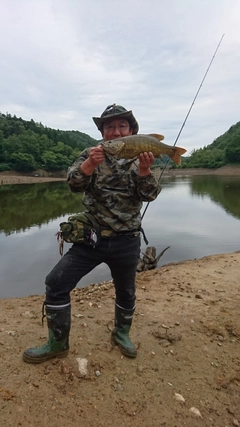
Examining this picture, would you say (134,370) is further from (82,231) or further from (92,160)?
(92,160)

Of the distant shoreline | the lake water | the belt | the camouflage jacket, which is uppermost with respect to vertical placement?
the camouflage jacket

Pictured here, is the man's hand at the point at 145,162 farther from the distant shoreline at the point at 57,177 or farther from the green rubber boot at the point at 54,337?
the distant shoreline at the point at 57,177

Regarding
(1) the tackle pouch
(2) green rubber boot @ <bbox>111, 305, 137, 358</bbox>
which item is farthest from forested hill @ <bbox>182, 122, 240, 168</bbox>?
(1) the tackle pouch

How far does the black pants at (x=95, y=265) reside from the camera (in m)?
3.24

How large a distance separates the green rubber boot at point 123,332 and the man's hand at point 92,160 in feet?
5.98

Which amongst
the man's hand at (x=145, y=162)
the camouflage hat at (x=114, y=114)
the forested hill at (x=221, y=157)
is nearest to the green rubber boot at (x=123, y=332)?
the man's hand at (x=145, y=162)

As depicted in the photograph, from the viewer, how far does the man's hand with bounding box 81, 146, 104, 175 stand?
2966 mm

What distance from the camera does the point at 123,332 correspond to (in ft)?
12.7

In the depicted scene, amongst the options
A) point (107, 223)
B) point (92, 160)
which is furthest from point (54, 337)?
point (92, 160)

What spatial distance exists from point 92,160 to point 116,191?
552mm

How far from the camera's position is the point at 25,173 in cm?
8675

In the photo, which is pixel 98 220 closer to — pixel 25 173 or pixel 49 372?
pixel 49 372

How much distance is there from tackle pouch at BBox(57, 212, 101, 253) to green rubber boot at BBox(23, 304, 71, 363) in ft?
2.47

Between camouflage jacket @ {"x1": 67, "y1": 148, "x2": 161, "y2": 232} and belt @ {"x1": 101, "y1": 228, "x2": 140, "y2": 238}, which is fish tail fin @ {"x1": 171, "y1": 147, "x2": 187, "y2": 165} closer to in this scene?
A: camouflage jacket @ {"x1": 67, "y1": 148, "x2": 161, "y2": 232}
